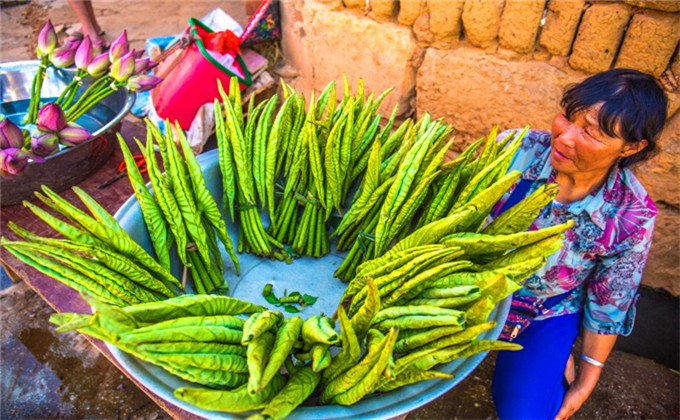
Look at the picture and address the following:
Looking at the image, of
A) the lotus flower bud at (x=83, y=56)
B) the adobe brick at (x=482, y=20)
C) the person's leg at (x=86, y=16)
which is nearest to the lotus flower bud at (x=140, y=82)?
the lotus flower bud at (x=83, y=56)

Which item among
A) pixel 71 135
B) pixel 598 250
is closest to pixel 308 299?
pixel 71 135

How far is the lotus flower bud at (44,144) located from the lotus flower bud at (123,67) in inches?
15.0

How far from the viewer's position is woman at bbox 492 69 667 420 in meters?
1.60

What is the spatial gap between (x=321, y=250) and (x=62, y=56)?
1347 mm

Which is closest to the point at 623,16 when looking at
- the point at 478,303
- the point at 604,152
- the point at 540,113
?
the point at 540,113

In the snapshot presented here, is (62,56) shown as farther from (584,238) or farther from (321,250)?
(584,238)

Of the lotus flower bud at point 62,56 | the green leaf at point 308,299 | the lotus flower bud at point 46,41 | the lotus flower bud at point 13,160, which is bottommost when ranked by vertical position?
the green leaf at point 308,299

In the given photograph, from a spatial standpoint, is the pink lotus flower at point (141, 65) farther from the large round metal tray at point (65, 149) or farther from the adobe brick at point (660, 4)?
the adobe brick at point (660, 4)

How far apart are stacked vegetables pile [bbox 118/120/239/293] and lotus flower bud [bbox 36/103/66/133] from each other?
1.44 feet

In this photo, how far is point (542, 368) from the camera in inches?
80.4

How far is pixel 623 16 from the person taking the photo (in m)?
2.10

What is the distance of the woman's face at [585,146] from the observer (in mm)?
1594

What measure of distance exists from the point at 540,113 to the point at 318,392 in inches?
83.2

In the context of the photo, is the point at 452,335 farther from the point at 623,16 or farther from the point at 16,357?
the point at 16,357
